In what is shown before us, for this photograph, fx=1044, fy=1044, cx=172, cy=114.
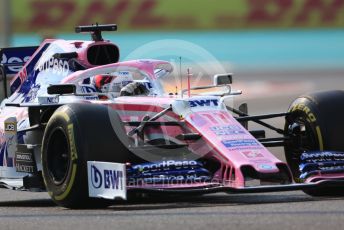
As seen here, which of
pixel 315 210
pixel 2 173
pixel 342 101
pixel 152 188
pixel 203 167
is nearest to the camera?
pixel 315 210

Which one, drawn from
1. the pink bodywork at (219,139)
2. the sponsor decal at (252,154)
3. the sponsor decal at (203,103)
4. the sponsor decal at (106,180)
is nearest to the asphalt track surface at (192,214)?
the sponsor decal at (106,180)

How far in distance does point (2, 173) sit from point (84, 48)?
1.56m

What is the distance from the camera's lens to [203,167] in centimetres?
935

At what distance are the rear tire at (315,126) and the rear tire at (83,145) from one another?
182 centimetres

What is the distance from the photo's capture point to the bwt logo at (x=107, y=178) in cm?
870

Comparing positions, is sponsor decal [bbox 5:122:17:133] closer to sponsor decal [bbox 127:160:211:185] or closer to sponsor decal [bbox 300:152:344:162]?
sponsor decal [bbox 127:160:211:185]

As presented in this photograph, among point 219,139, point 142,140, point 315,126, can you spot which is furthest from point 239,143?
point 315,126

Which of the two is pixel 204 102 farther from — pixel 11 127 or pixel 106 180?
pixel 11 127

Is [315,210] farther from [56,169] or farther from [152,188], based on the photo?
[56,169]

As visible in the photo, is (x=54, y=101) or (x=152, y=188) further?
(x=54, y=101)

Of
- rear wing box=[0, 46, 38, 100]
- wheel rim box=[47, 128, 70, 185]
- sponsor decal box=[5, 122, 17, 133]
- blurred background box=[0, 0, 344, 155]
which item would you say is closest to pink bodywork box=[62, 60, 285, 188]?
wheel rim box=[47, 128, 70, 185]

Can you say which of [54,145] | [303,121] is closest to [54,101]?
[54,145]

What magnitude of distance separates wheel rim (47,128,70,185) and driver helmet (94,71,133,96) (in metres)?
1.17

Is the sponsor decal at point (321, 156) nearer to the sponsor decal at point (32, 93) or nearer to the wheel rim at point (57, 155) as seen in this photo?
the wheel rim at point (57, 155)
